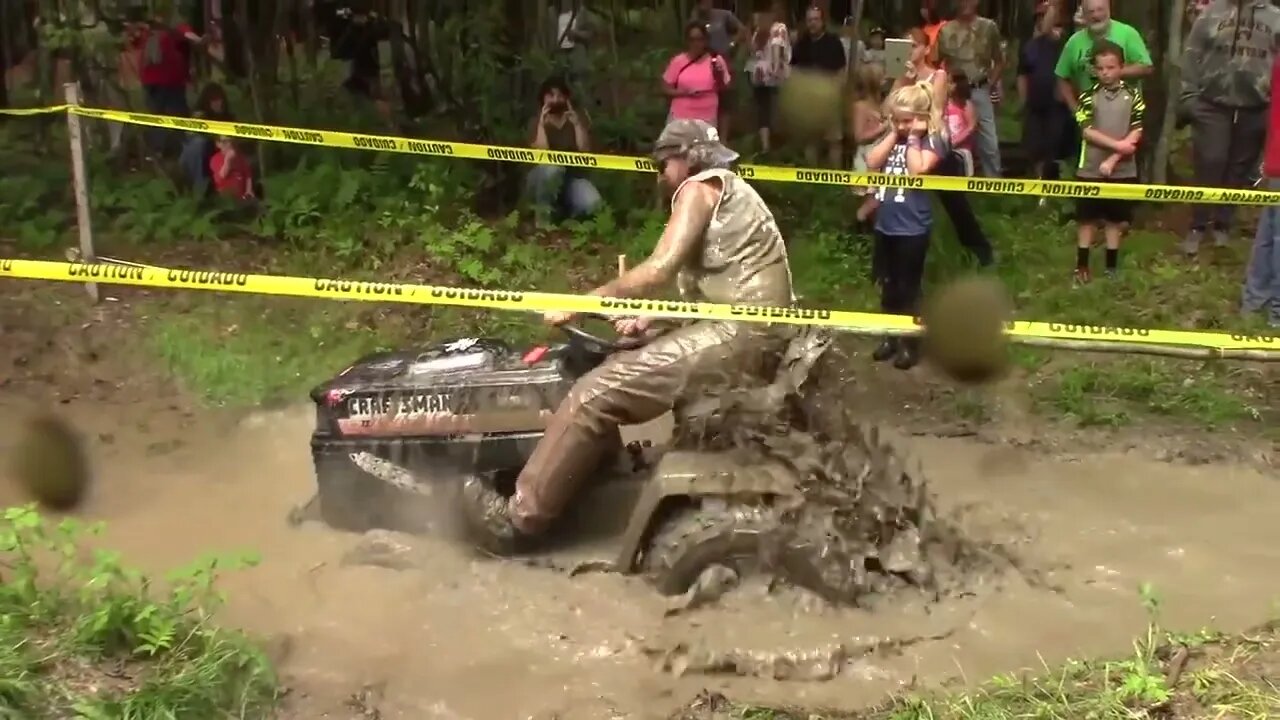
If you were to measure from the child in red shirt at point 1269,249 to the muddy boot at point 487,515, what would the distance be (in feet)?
16.8

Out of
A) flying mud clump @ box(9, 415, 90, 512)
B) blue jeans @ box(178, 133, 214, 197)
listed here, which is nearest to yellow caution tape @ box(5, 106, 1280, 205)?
blue jeans @ box(178, 133, 214, 197)

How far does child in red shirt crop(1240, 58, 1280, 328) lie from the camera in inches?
292

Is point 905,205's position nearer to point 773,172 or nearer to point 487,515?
point 773,172

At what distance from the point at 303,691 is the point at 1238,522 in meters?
4.05

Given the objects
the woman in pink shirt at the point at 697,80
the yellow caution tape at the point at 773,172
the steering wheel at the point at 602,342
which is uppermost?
the woman in pink shirt at the point at 697,80

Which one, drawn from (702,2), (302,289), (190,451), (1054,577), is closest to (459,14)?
(702,2)

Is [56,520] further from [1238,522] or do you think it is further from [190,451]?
[1238,522]

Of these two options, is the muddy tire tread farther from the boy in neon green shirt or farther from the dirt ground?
the boy in neon green shirt

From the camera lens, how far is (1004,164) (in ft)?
33.9

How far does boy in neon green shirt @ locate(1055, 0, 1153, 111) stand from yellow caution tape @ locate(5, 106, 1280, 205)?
3.06 ft

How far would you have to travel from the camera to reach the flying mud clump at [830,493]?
4.71 m

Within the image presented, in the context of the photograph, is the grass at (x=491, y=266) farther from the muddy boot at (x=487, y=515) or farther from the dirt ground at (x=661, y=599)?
the muddy boot at (x=487, y=515)

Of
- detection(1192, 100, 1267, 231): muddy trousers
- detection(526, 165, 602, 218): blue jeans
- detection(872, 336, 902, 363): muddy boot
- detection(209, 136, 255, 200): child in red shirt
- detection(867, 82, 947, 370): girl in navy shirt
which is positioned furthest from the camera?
detection(526, 165, 602, 218): blue jeans

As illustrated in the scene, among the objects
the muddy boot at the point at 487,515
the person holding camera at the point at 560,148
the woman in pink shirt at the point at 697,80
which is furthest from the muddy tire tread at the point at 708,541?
the person holding camera at the point at 560,148
